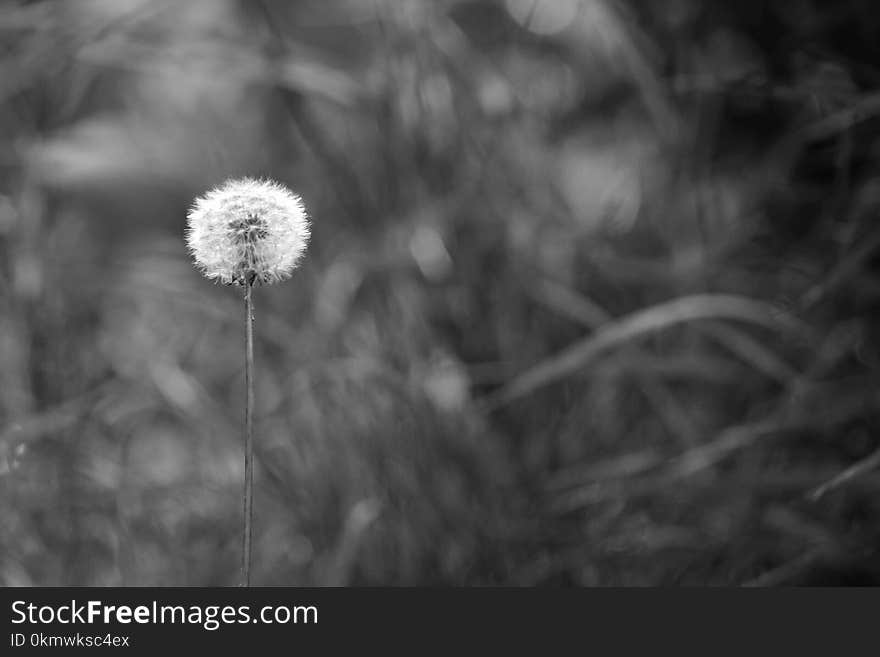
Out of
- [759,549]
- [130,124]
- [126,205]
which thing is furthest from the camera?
[126,205]

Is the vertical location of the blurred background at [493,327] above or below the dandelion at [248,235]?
above

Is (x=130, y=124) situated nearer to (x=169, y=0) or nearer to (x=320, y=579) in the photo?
(x=169, y=0)

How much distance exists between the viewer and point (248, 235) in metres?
0.51

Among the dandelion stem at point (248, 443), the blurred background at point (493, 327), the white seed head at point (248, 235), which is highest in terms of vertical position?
the blurred background at point (493, 327)

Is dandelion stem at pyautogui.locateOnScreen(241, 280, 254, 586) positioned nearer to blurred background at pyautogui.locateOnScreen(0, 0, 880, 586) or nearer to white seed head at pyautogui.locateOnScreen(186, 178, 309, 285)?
white seed head at pyautogui.locateOnScreen(186, 178, 309, 285)

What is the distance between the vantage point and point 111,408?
1.22 m

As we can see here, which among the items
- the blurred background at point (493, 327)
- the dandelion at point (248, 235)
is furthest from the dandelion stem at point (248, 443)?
the blurred background at point (493, 327)

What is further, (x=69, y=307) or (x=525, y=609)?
(x=69, y=307)

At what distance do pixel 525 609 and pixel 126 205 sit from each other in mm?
1406

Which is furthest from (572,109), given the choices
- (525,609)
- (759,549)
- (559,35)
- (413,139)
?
(525,609)

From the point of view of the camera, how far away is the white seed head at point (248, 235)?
1.63 ft

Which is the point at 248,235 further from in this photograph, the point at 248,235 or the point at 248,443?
the point at 248,443

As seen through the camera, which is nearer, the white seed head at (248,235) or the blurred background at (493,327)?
the white seed head at (248,235)

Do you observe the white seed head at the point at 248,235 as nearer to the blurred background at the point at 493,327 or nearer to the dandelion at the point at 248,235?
the dandelion at the point at 248,235
